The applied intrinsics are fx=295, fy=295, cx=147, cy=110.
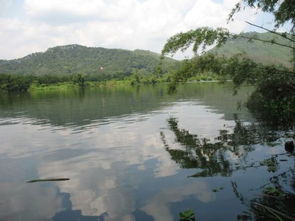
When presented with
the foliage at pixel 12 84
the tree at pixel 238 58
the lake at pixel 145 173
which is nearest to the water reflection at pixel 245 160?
the lake at pixel 145 173

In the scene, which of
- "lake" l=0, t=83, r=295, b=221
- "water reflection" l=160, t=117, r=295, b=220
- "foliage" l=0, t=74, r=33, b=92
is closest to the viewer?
"water reflection" l=160, t=117, r=295, b=220

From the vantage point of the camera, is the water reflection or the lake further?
the lake

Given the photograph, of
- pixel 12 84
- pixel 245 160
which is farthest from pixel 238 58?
pixel 12 84

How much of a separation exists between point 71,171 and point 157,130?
47.8 ft

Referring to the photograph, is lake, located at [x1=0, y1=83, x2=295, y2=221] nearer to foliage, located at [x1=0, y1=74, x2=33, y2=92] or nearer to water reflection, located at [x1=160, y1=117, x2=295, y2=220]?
water reflection, located at [x1=160, y1=117, x2=295, y2=220]

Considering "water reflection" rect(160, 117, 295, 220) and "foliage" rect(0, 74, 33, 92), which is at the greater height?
"foliage" rect(0, 74, 33, 92)

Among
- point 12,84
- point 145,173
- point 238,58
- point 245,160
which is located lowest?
point 145,173

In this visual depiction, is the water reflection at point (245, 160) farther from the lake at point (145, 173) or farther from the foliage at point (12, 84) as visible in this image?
the foliage at point (12, 84)

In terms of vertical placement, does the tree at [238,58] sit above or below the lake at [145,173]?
above

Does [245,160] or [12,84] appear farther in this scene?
[12,84]

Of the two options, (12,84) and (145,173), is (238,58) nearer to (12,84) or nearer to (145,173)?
(145,173)

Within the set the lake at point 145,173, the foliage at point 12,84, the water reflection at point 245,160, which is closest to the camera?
the water reflection at point 245,160

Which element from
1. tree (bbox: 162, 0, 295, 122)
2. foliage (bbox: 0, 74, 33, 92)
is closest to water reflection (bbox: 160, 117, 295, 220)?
tree (bbox: 162, 0, 295, 122)

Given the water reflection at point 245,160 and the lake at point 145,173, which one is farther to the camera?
the lake at point 145,173
